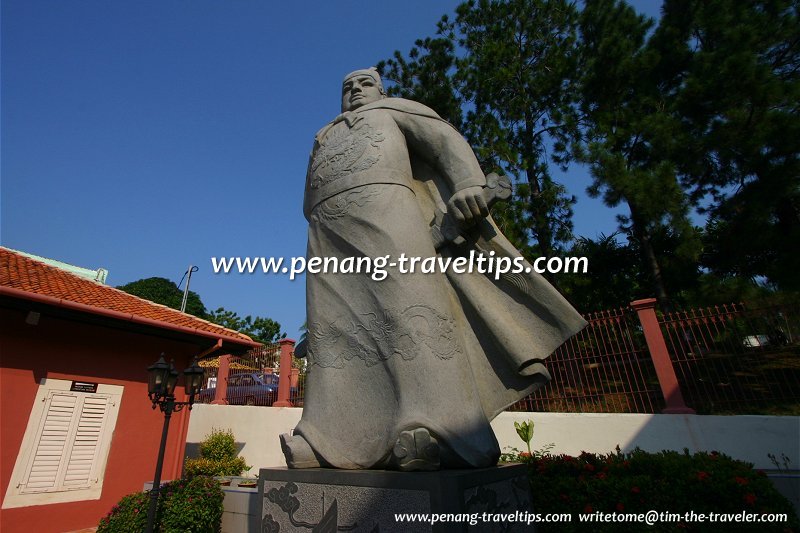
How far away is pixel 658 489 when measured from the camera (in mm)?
2926

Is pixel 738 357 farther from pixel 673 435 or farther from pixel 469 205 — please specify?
pixel 469 205

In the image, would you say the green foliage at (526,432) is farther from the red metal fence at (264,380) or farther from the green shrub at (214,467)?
the green shrub at (214,467)

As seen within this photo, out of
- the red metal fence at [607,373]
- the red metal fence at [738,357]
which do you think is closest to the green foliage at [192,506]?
the red metal fence at [607,373]

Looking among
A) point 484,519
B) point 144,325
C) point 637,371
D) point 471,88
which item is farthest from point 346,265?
point 471,88

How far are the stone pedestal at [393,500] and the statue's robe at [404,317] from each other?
0.12 metres

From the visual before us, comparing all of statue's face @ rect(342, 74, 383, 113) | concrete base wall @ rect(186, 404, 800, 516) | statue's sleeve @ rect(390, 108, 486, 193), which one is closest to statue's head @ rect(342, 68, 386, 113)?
statue's face @ rect(342, 74, 383, 113)

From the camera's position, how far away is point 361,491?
5.04 feet

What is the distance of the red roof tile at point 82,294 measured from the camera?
6.40m

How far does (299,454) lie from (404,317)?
0.76 m

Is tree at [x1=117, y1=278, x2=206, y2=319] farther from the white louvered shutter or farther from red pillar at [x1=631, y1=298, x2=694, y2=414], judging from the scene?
red pillar at [x1=631, y1=298, x2=694, y2=414]

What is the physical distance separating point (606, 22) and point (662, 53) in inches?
66.4

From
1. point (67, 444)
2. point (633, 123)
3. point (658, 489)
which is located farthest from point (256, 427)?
point (633, 123)

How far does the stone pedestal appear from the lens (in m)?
1.37

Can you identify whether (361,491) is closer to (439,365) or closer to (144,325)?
(439,365)
